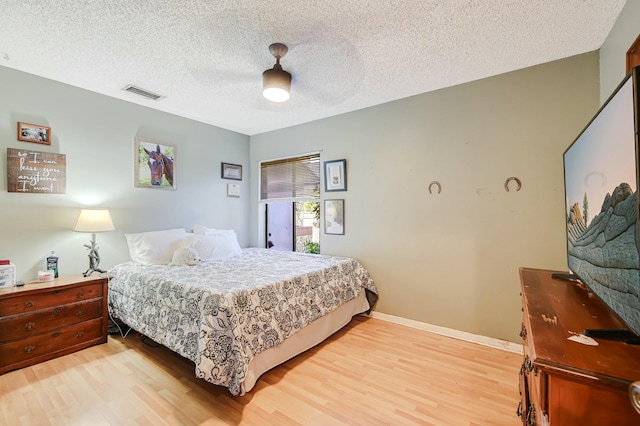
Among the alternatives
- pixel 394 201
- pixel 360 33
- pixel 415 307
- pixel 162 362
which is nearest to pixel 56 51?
pixel 360 33

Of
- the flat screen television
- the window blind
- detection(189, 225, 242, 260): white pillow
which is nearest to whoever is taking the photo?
the flat screen television

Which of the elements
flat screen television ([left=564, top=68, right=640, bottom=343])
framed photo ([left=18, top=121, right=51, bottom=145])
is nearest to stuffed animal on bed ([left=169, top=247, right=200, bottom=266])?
framed photo ([left=18, top=121, right=51, bottom=145])

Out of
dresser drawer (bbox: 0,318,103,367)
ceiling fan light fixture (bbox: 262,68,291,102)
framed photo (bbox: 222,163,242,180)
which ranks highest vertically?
ceiling fan light fixture (bbox: 262,68,291,102)

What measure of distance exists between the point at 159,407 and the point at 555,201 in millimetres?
3269

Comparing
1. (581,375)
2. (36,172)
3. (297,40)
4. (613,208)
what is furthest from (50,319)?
(613,208)

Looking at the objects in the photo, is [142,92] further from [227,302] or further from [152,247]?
[227,302]

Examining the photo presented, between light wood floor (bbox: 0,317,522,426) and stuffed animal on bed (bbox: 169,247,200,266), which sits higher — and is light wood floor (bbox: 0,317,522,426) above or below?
below

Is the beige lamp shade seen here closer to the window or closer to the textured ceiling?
the textured ceiling

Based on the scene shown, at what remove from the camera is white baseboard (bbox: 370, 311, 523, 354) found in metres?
2.48

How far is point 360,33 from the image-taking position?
1.94 m

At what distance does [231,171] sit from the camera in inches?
168

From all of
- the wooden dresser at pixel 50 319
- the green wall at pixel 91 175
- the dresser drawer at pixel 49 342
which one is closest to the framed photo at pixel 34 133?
the green wall at pixel 91 175

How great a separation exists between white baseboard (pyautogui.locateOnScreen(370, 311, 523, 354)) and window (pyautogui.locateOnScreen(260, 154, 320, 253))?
4.28 feet

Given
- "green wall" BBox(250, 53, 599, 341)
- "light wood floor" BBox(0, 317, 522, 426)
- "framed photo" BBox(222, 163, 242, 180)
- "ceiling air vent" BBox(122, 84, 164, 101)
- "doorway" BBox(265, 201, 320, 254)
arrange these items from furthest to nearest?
"framed photo" BBox(222, 163, 242, 180), "doorway" BBox(265, 201, 320, 254), "ceiling air vent" BBox(122, 84, 164, 101), "green wall" BBox(250, 53, 599, 341), "light wood floor" BBox(0, 317, 522, 426)
